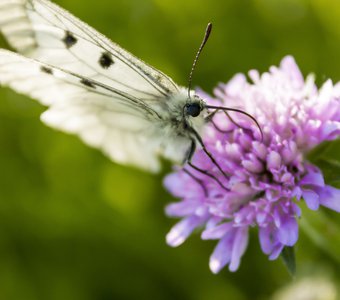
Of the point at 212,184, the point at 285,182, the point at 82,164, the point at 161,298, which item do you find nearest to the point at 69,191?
the point at 82,164

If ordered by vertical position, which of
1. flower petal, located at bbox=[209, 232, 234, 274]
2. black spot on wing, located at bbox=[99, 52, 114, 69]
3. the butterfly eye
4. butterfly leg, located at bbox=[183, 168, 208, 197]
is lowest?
flower petal, located at bbox=[209, 232, 234, 274]

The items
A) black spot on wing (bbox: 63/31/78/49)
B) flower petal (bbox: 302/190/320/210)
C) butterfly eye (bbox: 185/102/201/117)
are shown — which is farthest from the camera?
black spot on wing (bbox: 63/31/78/49)

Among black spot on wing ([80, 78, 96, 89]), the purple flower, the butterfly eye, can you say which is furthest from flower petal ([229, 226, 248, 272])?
black spot on wing ([80, 78, 96, 89])

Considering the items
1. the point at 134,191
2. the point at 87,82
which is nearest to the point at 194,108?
the point at 87,82

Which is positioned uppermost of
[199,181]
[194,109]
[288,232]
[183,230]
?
[194,109]

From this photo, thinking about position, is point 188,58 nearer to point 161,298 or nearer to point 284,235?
point 161,298

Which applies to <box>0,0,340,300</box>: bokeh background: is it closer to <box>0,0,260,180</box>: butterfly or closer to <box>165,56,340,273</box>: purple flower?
<box>0,0,260,180</box>: butterfly

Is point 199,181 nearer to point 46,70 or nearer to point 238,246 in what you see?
point 238,246
